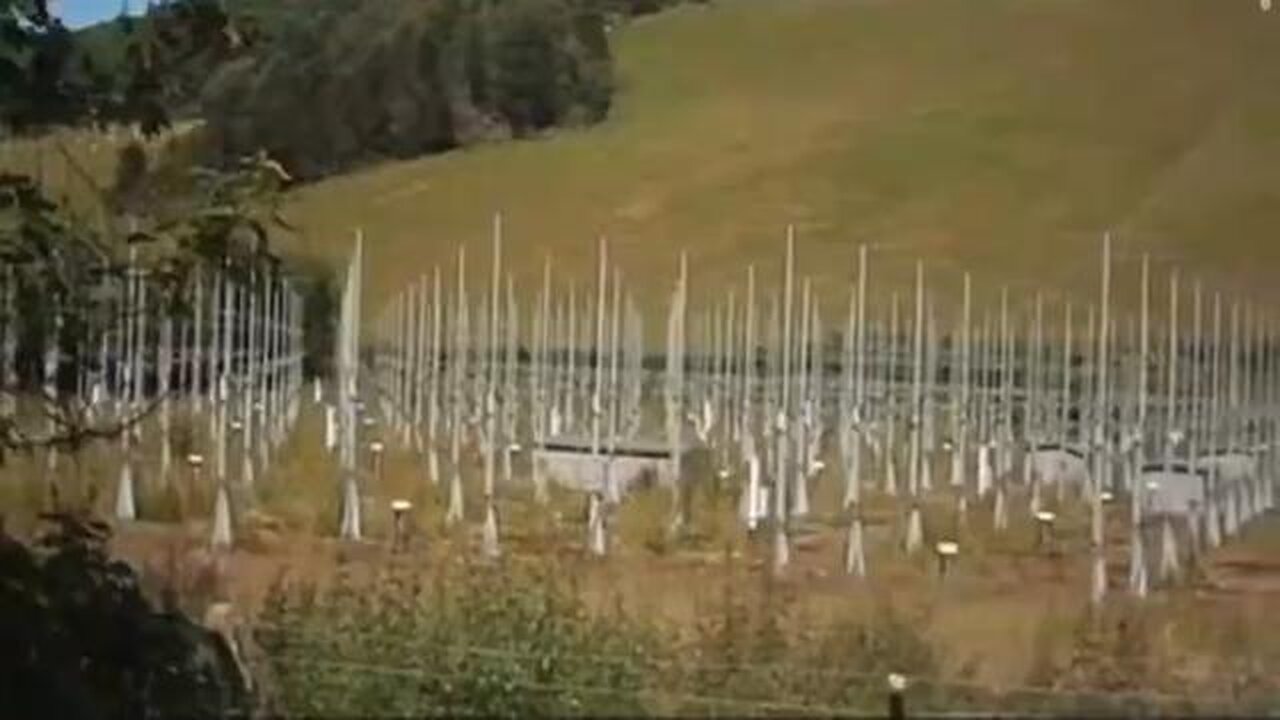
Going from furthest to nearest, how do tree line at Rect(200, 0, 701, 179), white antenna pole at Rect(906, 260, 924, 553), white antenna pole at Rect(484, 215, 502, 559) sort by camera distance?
tree line at Rect(200, 0, 701, 179) < white antenna pole at Rect(484, 215, 502, 559) < white antenna pole at Rect(906, 260, 924, 553)

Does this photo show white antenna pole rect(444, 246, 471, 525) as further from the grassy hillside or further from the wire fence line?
the wire fence line

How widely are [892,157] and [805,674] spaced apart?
3.39 ft

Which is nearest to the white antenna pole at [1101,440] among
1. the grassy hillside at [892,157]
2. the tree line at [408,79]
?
the grassy hillside at [892,157]

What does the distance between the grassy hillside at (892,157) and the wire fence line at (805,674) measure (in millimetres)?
728

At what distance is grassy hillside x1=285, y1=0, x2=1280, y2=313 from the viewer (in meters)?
5.03

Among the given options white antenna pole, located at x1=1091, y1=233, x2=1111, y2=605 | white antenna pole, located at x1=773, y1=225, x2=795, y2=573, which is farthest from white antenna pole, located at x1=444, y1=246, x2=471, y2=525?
white antenna pole, located at x1=1091, y1=233, x2=1111, y2=605

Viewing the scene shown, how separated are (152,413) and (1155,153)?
209cm

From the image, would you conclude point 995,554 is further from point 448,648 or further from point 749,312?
point 448,648

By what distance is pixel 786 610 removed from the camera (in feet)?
16.4

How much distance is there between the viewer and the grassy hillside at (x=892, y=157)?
16.5 feet

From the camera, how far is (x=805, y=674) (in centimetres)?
495

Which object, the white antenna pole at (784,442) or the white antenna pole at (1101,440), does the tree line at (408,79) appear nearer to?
the white antenna pole at (784,442)

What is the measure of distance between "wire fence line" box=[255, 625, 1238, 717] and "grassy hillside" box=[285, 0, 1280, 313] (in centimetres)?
73

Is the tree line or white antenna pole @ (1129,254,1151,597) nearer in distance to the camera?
white antenna pole @ (1129,254,1151,597)
